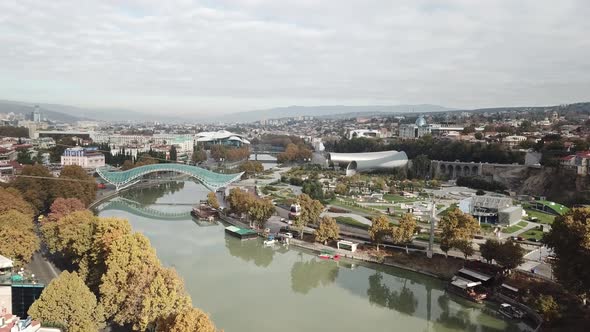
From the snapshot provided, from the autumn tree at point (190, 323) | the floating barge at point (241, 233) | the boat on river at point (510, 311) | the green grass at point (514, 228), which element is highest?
the autumn tree at point (190, 323)

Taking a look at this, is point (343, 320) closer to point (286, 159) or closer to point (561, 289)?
point (561, 289)

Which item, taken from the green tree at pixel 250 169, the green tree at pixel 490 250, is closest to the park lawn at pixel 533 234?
the green tree at pixel 490 250

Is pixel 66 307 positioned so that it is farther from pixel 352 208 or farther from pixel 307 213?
pixel 352 208

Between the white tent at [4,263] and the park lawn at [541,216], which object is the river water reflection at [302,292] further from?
the park lawn at [541,216]

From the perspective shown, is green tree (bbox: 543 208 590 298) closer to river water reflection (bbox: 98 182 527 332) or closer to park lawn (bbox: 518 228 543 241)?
river water reflection (bbox: 98 182 527 332)

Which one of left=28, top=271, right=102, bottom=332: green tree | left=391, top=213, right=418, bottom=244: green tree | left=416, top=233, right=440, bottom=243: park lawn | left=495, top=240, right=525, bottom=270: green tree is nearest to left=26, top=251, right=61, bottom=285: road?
left=28, top=271, right=102, bottom=332: green tree

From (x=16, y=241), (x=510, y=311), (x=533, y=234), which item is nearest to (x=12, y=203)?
(x=16, y=241)

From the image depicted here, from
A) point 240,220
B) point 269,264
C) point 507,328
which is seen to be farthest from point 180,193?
point 507,328
